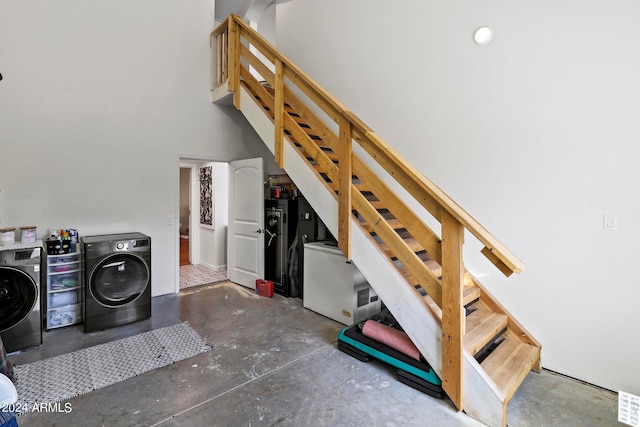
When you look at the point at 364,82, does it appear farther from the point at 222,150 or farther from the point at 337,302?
the point at 337,302

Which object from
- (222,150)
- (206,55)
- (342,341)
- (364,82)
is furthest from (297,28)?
(342,341)

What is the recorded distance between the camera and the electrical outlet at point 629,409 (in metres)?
2.06

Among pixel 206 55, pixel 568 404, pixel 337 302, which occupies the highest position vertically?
pixel 206 55

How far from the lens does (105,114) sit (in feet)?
12.5

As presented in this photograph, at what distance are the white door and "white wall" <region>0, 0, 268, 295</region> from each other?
0.50m

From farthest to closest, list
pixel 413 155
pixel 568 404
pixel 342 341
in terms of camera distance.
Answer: pixel 413 155 → pixel 342 341 → pixel 568 404

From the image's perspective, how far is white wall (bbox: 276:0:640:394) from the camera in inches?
91.1

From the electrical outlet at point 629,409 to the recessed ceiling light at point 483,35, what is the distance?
9.32 ft

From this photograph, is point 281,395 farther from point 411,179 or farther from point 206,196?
point 206,196

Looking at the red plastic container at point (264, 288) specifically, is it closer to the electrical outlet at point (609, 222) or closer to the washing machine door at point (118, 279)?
the washing machine door at point (118, 279)

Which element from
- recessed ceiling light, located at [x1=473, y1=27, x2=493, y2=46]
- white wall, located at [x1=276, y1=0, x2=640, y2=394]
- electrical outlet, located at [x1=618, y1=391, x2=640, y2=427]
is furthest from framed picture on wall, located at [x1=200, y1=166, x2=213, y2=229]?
electrical outlet, located at [x1=618, y1=391, x2=640, y2=427]

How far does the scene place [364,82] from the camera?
389 cm

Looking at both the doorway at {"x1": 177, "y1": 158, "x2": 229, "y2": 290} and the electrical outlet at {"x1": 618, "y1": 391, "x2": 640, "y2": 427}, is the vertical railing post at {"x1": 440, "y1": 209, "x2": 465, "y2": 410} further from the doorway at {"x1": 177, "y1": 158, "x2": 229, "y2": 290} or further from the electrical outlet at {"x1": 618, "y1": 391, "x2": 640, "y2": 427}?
the doorway at {"x1": 177, "y1": 158, "x2": 229, "y2": 290}

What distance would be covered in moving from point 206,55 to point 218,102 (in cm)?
65
